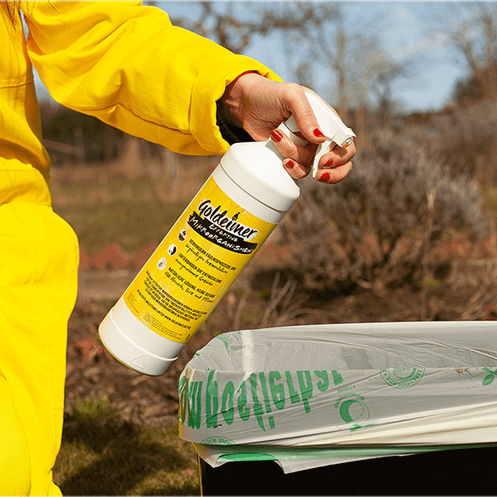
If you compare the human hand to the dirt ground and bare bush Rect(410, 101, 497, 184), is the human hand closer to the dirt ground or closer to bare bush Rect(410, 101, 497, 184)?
the dirt ground

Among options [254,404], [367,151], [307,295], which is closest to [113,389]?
[307,295]

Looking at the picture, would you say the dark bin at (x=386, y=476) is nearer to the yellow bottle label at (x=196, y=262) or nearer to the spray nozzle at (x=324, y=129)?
the yellow bottle label at (x=196, y=262)

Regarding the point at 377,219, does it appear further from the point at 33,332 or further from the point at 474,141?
the point at 474,141

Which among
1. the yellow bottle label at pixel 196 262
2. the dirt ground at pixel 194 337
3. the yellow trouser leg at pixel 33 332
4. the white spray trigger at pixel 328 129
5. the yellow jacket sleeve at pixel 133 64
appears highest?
the white spray trigger at pixel 328 129

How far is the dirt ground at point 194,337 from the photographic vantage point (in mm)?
2955

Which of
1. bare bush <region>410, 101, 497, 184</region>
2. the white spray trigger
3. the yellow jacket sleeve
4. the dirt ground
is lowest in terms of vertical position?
bare bush <region>410, 101, 497, 184</region>

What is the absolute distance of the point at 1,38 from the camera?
1203mm

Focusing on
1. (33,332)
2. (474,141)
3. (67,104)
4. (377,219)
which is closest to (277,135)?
(67,104)

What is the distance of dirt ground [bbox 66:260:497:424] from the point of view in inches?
116

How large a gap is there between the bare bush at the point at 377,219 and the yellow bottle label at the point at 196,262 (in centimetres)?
287

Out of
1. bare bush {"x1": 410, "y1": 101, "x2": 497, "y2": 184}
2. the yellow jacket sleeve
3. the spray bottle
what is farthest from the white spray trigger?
bare bush {"x1": 410, "y1": 101, "x2": 497, "y2": 184}

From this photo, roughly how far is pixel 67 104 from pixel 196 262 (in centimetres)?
53

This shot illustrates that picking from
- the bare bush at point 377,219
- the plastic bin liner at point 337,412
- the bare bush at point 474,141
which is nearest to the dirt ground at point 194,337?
the bare bush at point 377,219

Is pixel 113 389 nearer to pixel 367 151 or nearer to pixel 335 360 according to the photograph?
pixel 335 360
